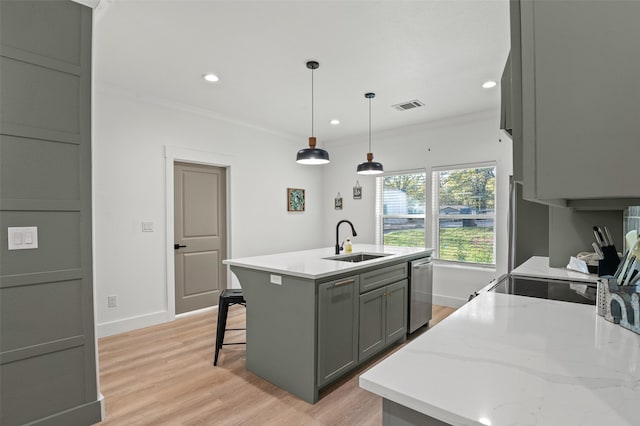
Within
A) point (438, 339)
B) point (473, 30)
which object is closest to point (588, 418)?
A: point (438, 339)

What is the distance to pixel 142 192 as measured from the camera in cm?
373

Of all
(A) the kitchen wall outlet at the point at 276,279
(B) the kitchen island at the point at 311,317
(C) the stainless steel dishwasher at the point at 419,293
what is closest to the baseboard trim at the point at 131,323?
(B) the kitchen island at the point at 311,317

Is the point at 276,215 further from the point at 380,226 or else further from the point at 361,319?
the point at 361,319

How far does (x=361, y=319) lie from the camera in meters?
2.60

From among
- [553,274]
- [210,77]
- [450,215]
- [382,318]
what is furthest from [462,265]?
[210,77]

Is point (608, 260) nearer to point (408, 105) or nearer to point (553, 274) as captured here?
point (553, 274)

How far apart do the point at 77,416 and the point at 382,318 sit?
87.7 inches

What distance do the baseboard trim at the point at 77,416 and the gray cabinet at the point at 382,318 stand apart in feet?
5.92

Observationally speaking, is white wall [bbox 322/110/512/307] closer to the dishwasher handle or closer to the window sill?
the window sill

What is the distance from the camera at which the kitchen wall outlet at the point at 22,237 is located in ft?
5.74

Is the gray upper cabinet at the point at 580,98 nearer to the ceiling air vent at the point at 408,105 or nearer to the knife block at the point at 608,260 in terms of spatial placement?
the knife block at the point at 608,260

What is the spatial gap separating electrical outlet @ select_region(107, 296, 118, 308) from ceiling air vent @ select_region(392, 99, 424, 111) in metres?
3.93

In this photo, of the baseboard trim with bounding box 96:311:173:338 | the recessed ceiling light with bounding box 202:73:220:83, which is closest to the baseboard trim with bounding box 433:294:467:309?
the baseboard trim with bounding box 96:311:173:338

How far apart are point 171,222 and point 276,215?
5.63 ft
